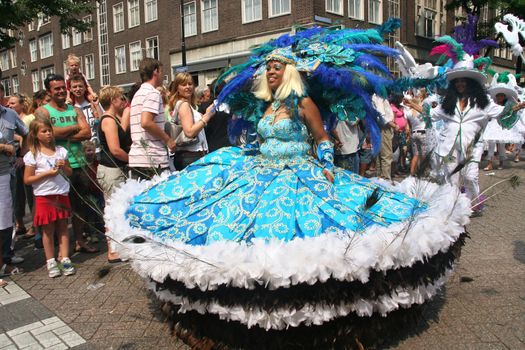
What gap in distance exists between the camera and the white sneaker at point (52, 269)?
444cm

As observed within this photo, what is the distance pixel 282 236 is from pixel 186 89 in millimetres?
2605

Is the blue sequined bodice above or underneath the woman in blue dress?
above

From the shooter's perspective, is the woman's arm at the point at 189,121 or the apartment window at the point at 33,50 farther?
the apartment window at the point at 33,50

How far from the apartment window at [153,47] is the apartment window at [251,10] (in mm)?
7764

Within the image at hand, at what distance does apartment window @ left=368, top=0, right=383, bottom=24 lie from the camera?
23.0 m

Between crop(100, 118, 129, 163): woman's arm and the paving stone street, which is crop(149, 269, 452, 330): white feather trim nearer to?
the paving stone street

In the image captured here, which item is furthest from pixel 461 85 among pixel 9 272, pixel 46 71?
pixel 46 71

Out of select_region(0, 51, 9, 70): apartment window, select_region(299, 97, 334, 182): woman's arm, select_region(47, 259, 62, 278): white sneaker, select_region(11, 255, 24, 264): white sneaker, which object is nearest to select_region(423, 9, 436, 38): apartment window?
select_region(299, 97, 334, 182): woman's arm

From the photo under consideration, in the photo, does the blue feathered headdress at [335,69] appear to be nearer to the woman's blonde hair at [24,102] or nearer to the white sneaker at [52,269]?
the white sneaker at [52,269]

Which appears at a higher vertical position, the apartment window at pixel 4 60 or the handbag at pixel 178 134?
the apartment window at pixel 4 60

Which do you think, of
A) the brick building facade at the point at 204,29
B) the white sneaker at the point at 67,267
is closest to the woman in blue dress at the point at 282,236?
the white sneaker at the point at 67,267

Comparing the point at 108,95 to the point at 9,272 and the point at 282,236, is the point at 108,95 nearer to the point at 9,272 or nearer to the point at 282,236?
the point at 9,272

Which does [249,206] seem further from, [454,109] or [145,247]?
[454,109]

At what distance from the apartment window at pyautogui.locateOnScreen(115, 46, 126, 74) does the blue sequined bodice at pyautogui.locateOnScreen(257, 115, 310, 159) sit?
29.3m
